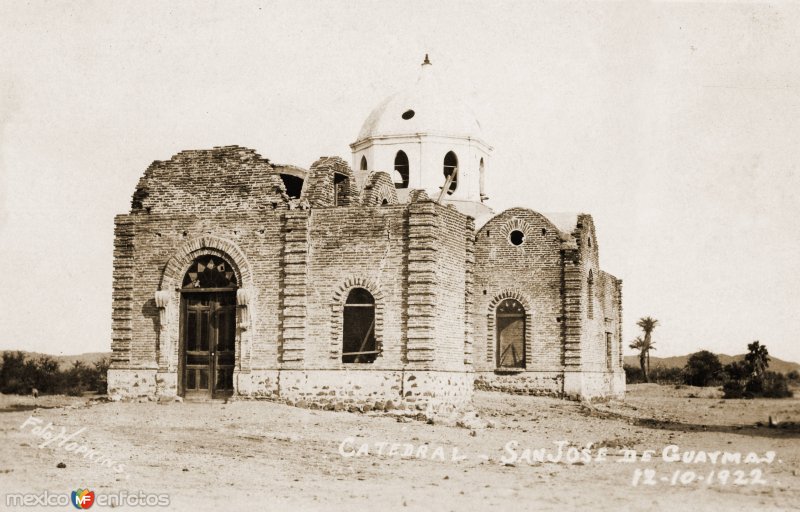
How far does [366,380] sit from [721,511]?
10389 mm

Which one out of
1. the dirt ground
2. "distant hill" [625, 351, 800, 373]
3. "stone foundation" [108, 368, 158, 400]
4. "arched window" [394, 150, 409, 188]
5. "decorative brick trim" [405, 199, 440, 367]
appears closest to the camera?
the dirt ground

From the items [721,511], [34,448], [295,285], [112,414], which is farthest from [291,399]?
[721,511]

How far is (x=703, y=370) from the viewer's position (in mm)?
47219

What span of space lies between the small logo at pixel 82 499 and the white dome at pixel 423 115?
73.1 ft

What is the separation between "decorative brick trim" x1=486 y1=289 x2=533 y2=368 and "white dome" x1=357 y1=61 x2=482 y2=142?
21.1ft

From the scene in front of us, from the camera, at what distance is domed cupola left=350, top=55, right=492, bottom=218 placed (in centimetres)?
3212

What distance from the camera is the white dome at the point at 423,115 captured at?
106ft

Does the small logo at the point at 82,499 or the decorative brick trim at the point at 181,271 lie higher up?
the decorative brick trim at the point at 181,271

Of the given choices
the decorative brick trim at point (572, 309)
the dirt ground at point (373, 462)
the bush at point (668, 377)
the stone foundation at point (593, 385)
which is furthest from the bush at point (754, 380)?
the dirt ground at point (373, 462)

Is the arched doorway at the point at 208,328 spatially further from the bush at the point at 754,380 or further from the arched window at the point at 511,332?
the bush at the point at 754,380

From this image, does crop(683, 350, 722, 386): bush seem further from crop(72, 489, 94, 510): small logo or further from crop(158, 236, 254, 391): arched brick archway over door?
crop(72, 489, 94, 510): small logo

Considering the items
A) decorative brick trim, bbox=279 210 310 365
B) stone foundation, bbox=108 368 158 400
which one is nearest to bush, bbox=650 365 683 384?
decorative brick trim, bbox=279 210 310 365

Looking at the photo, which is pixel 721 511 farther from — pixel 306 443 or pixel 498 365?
pixel 498 365

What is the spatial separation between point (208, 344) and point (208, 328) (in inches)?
14.1
